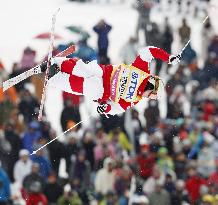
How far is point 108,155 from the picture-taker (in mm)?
13328

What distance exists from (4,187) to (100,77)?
314 cm

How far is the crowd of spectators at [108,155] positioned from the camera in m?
12.8

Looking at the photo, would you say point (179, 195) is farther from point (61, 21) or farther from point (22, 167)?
point (61, 21)

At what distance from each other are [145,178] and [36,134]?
1719 mm

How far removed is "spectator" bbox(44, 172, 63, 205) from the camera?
41.1 feet

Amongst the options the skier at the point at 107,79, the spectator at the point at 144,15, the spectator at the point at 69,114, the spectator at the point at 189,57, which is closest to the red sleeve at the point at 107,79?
the skier at the point at 107,79

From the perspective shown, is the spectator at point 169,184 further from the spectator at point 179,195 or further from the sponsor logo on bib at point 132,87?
the sponsor logo on bib at point 132,87

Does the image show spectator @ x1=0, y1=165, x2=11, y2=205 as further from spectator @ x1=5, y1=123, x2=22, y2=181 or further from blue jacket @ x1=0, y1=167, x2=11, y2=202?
spectator @ x1=5, y1=123, x2=22, y2=181

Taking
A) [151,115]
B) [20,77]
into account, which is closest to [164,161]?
[151,115]

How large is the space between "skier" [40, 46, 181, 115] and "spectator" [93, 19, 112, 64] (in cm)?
545

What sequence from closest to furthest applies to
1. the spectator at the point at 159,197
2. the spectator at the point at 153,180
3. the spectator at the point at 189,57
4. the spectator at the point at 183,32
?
1. the spectator at the point at 159,197
2. the spectator at the point at 153,180
3. the spectator at the point at 189,57
4. the spectator at the point at 183,32

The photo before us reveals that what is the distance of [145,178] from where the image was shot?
13.2 metres

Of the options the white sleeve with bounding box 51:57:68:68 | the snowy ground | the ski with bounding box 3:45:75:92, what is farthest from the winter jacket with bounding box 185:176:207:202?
the snowy ground

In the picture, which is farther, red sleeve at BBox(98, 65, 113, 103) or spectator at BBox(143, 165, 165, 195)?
spectator at BBox(143, 165, 165, 195)
